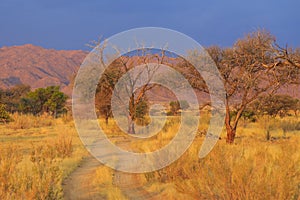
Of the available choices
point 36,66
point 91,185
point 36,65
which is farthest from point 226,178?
point 36,65

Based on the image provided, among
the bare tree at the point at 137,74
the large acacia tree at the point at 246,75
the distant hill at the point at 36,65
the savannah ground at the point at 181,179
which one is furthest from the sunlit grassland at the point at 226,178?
the distant hill at the point at 36,65

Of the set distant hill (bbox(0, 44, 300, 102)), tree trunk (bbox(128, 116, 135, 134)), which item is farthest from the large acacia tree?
distant hill (bbox(0, 44, 300, 102))

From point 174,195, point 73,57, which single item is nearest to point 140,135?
point 174,195

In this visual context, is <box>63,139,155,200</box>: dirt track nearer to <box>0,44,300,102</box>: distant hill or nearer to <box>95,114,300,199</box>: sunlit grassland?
<box>95,114,300,199</box>: sunlit grassland

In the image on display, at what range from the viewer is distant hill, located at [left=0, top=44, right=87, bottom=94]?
12025 cm

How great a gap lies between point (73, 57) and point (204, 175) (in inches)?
6739

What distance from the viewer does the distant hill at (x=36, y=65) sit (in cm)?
12025

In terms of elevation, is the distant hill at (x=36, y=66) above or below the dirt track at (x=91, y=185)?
above

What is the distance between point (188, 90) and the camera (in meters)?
16.1

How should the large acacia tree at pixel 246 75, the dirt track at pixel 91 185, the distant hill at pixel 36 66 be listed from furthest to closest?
the distant hill at pixel 36 66
the large acacia tree at pixel 246 75
the dirt track at pixel 91 185

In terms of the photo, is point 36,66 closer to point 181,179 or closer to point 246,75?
point 246,75

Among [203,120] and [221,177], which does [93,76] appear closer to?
[203,120]

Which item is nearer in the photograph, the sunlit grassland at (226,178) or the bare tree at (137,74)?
the sunlit grassland at (226,178)

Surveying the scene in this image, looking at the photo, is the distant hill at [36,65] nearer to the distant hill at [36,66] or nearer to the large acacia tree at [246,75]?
the distant hill at [36,66]
